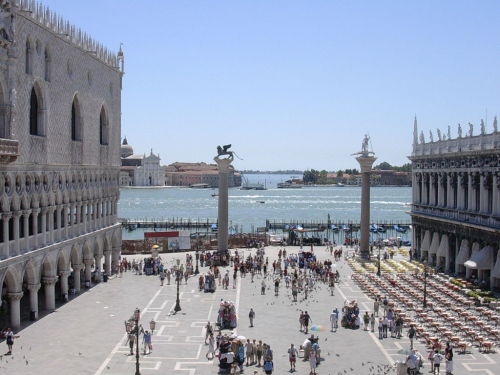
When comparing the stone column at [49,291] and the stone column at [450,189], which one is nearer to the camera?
the stone column at [49,291]

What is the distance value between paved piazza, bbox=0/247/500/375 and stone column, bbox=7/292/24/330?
0.54m

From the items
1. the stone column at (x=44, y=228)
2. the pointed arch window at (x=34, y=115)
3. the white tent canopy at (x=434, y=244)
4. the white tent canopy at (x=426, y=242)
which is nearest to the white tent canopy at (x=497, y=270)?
the white tent canopy at (x=434, y=244)

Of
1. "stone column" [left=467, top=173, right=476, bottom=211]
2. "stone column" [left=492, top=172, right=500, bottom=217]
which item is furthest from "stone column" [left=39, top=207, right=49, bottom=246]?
"stone column" [left=467, top=173, right=476, bottom=211]

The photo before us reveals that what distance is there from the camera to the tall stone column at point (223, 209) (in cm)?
5510

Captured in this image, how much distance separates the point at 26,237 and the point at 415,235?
1279 inches

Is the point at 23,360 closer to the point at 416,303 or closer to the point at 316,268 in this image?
the point at 416,303

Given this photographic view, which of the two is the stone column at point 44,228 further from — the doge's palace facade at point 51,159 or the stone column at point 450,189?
the stone column at point 450,189

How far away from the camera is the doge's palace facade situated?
29.3m

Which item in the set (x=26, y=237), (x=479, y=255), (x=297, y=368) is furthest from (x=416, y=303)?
(x=26, y=237)

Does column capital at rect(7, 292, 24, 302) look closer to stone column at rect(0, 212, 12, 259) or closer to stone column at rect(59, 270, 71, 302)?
stone column at rect(0, 212, 12, 259)

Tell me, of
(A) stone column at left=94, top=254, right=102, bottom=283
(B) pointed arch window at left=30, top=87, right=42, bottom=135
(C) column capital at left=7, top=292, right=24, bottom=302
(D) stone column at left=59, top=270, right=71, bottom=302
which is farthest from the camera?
(A) stone column at left=94, top=254, right=102, bottom=283

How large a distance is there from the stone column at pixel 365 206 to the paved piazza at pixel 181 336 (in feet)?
42.4

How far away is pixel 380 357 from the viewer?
26.6 metres

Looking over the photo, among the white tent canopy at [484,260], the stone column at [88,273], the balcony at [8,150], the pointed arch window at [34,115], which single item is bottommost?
the stone column at [88,273]
